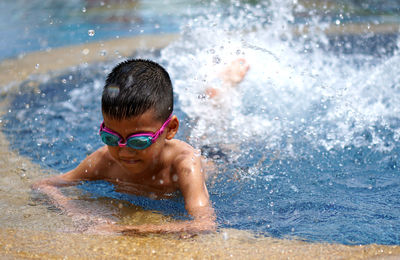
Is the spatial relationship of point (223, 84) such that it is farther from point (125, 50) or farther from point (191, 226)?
point (125, 50)

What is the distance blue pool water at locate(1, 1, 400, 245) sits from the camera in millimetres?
2879

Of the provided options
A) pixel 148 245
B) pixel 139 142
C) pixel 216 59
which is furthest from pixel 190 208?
pixel 216 59

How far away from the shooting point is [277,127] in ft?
14.3

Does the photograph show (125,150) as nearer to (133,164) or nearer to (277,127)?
(133,164)

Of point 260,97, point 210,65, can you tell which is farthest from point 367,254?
point 210,65

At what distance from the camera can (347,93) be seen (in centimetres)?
486

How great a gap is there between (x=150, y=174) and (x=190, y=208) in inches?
17.0

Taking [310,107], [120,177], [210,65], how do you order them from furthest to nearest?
[210,65] < [310,107] < [120,177]

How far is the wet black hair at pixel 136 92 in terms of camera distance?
8.16 feet

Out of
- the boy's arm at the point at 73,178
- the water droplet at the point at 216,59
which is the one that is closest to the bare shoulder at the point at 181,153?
the boy's arm at the point at 73,178

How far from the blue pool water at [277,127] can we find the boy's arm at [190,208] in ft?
0.50

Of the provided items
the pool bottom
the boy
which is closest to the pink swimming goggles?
the boy

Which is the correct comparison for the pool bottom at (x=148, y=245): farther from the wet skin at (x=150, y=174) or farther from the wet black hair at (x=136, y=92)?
the wet black hair at (x=136, y=92)

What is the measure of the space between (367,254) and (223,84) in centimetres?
266
